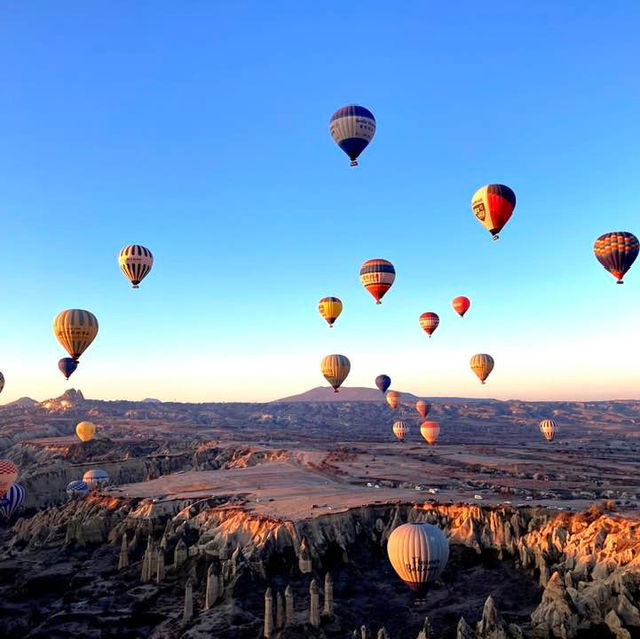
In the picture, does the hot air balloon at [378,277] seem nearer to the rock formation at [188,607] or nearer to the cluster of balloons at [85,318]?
the cluster of balloons at [85,318]

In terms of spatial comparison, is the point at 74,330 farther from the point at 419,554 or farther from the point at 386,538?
the point at 419,554

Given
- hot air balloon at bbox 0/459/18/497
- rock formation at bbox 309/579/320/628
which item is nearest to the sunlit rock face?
rock formation at bbox 309/579/320/628

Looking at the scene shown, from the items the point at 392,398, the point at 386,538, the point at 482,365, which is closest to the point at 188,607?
the point at 386,538

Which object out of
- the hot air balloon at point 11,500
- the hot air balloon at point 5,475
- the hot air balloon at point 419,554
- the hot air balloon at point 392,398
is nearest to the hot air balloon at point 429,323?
the hot air balloon at point 392,398

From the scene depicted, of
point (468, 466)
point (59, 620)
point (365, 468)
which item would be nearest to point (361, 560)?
point (59, 620)

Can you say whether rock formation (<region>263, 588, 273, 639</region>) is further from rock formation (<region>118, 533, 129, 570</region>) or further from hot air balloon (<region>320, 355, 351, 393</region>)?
hot air balloon (<region>320, 355, 351, 393</region>)

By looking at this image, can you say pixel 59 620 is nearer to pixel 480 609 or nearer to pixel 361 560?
pixel 361 560
